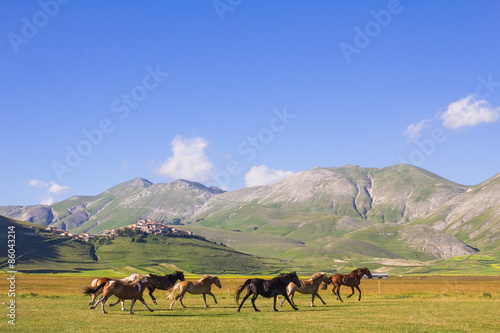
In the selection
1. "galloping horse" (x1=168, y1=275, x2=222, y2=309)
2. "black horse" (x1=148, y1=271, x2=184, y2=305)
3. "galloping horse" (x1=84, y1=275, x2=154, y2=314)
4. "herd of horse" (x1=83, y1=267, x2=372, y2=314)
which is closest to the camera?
"galloping horse" (x1=84, y1=275, x2=154, y2=314)

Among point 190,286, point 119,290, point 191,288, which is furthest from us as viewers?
point 191,288

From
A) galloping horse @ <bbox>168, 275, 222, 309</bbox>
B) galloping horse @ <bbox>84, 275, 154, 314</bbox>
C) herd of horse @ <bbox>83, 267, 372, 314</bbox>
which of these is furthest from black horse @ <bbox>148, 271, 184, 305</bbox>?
galloping horse @ <bbox>84, 275, 154, 314</bbox>

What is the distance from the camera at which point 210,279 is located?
37.3 meters

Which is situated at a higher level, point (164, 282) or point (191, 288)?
point (164, 282)

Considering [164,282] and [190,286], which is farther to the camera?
[164,282]

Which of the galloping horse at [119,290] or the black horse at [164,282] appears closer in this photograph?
the galloping horse at [119,290]

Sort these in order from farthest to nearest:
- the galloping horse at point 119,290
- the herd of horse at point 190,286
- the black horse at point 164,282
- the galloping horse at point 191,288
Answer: the black horse at point 164,282 < the galloping horse at point 191,288 < the herd of horse at point 190,286 < the galloping horse at point 119,290

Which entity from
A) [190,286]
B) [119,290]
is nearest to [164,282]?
[190,286]

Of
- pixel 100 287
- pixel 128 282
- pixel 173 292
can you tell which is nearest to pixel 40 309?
pixel 100 287

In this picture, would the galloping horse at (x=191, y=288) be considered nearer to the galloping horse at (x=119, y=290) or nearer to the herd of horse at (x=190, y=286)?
the herd of horse at (x=190, y=286)

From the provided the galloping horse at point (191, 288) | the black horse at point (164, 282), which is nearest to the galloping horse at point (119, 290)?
the galloping horse at point (191, 288)

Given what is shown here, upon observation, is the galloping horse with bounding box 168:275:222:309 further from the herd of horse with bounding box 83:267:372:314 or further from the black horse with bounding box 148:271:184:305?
the black horse with bounding box 148:271:184:305

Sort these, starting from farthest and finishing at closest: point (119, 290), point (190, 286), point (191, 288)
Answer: point (191, 288) → point (190, 286) → point (119, 290)

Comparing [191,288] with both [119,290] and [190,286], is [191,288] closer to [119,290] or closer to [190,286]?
[190,286]
